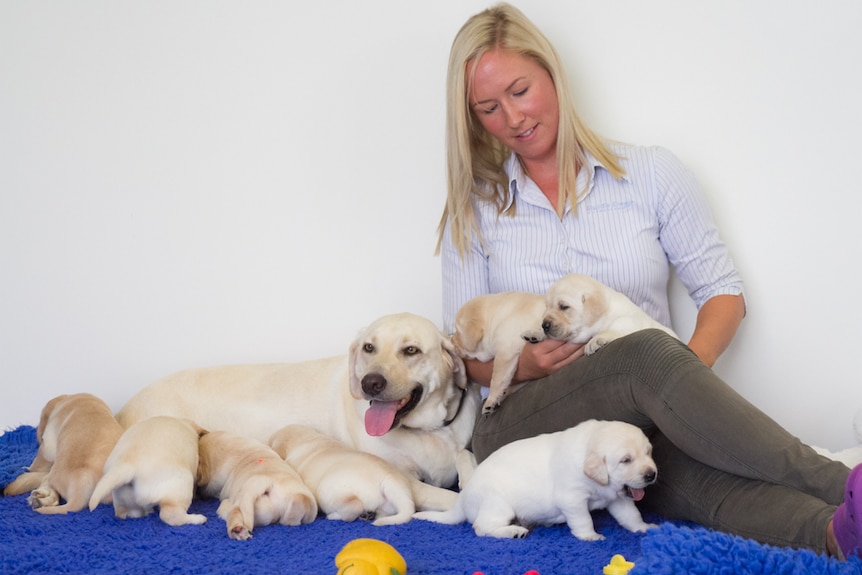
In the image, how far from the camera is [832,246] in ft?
10.7

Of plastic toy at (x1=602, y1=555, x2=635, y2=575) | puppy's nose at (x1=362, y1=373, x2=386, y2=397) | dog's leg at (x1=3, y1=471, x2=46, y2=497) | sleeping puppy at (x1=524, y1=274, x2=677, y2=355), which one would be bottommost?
dog's leg at (x1=3, y1=471, x2=46, y2=497)

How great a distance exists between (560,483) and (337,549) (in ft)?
2.17

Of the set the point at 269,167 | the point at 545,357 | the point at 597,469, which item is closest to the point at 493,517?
the point at 597,469

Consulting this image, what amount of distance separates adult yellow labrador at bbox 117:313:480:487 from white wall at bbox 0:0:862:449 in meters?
0.43

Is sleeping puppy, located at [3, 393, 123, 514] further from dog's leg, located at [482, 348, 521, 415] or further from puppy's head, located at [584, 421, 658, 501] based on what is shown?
puppy's head, located at [584, 421, 658, 501]

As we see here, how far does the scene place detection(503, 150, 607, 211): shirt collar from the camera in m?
3.33

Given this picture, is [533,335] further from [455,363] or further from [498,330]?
[455,363]

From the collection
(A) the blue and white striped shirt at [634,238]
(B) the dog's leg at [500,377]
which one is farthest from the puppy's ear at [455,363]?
(A) the blue and white striped shirt at [634,238]

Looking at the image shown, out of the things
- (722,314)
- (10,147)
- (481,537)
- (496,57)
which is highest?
(496,57)

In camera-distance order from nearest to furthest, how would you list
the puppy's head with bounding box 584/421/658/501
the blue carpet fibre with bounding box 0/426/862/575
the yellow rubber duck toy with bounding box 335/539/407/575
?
1. the blue carpet fibre with bounding box 0/426/862/575
2. the yellow rubber duck toy with bounding box 335/539/407/575
3. the puppy's head with bounding box 584/421/658/501

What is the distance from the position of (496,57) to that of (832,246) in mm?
1408

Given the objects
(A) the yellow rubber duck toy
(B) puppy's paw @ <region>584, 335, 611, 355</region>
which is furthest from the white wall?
(A) the yellow rubber duck toy

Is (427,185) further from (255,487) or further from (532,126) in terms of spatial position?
(255,487)

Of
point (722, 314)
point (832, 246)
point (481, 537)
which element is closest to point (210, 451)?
point (481, 537)
